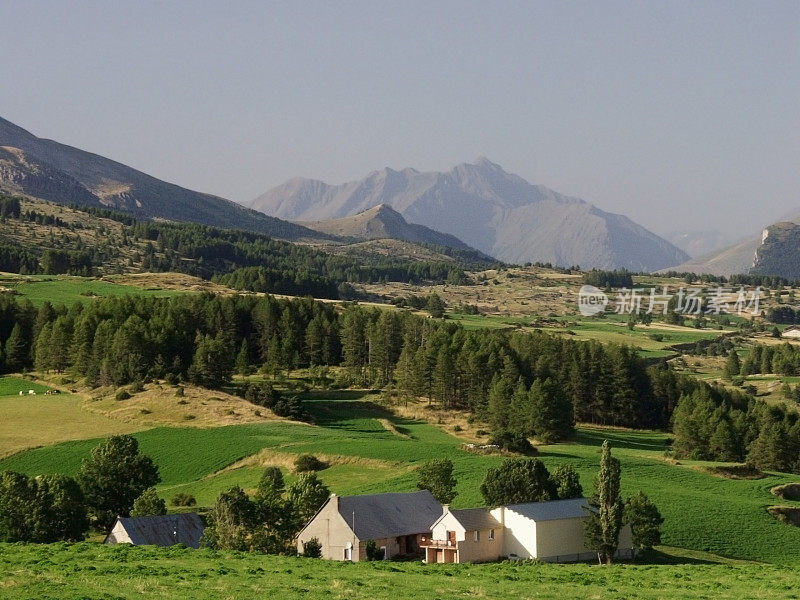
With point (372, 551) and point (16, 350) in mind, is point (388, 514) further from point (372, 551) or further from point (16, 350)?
point (16, 350)

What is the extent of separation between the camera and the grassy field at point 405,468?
227 feet

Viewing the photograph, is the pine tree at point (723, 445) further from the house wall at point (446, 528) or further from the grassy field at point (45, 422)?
the grassy field at point (45, 422)

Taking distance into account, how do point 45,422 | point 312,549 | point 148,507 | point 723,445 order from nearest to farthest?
1. point 312,549
2. point 148,507
3. point 45,422
4. point 723,445

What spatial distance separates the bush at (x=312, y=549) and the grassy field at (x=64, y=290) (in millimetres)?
118675

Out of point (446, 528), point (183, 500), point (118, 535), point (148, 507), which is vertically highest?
point (446, 528)

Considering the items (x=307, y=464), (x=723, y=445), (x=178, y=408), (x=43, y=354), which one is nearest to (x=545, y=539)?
(x=307, y=464)

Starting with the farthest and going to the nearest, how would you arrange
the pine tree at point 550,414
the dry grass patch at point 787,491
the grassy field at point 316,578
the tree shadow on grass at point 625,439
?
the tree shadow on grass at point 625,439
the pine tree at point 550,414
the dry grass patch at point 787,491
the grassy field at point 316,578

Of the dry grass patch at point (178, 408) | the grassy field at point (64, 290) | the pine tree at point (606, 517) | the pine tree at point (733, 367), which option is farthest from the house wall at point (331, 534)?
the pine tree at point (733, 367)

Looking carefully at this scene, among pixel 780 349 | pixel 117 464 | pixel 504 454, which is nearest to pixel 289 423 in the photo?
pixel 504 454

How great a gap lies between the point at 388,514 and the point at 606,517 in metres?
13.3

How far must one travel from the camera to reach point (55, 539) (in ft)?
194

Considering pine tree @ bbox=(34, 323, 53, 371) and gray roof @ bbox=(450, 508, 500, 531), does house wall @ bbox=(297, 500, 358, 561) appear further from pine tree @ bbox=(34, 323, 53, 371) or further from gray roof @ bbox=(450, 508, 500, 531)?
pine tree @ bbox=(34, 323, 53, 371)

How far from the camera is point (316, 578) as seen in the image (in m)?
38.4

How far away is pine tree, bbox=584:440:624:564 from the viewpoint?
57312mm
